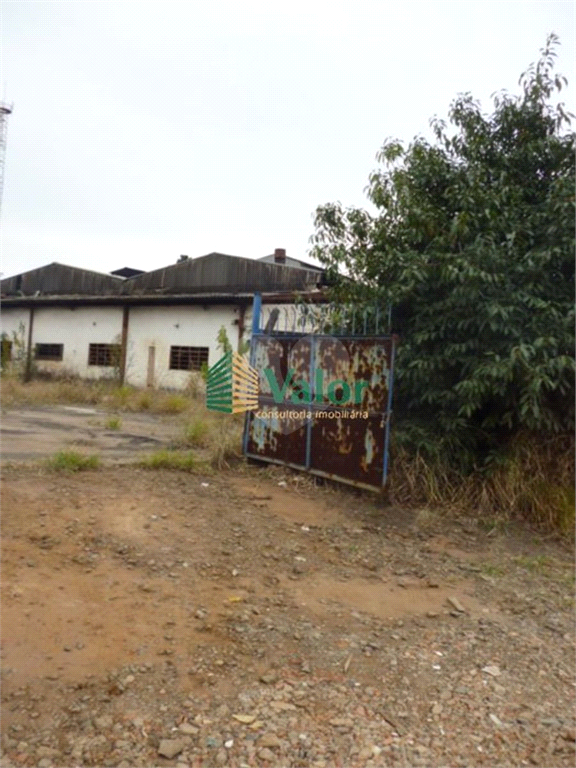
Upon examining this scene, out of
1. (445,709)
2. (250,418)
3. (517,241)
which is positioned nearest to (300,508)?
(250,418)

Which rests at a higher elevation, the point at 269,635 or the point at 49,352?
the point at 49,352

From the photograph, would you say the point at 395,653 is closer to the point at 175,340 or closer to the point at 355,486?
the point at 355,486

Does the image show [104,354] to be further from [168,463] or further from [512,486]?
[512,486]

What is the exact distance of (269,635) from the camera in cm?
289

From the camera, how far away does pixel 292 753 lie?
209cm

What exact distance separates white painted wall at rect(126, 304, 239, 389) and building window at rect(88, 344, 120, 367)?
443mm

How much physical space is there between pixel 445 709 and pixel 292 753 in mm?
736

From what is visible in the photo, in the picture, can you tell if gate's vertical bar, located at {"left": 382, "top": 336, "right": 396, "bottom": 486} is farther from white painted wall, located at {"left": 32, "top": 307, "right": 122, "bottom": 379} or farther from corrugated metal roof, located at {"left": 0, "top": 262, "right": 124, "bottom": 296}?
corrugated metal roof, located at {"left": 0, "top": 262, "right": 124, "bottom": 296}

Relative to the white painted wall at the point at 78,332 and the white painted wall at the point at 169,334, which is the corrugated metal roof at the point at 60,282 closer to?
the white painted wall at the point at 78,332

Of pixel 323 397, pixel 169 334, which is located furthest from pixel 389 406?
pixel 169 334

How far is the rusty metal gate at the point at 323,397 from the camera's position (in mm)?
5164

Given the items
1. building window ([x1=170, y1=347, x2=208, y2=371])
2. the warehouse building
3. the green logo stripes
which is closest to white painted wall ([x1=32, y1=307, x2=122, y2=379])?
the warehouse building

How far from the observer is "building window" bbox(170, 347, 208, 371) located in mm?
15680

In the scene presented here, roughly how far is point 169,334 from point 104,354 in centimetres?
284
